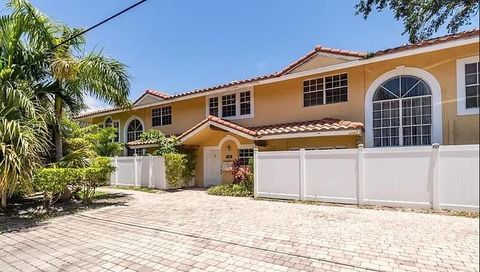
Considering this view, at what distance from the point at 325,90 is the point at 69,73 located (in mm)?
10306

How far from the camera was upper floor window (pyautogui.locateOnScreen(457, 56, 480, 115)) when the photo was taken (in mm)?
1525

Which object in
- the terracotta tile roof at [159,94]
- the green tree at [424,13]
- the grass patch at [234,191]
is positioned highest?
the terracotta tile roof at [159,94]

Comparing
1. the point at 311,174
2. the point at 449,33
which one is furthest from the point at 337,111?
the point at 449,33

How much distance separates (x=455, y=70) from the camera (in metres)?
2.01

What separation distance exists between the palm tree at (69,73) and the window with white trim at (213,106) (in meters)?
6.49

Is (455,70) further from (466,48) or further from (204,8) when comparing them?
(204,8)

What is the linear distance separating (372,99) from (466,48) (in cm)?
1171

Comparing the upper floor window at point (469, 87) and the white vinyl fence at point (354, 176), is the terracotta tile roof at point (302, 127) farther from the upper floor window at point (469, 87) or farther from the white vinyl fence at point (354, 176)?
the upper floor window at point (469, 87)

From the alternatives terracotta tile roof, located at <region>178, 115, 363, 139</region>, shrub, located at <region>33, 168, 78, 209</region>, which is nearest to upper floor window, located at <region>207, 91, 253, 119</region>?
terracotta tile roof, located at <region>178, 115, 363, 139</region>

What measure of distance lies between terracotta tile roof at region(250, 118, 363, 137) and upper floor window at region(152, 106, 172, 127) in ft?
24.5

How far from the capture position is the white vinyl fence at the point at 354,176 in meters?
9.04

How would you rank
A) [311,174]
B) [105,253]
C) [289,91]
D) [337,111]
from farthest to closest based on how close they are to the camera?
1. [289,91]
2. [337,111]
3. [311,174]
4. [105,253]

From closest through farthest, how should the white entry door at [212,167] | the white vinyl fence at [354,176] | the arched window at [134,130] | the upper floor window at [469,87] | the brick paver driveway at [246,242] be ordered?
the upper floor window at [469,87] → the brick paver driveway at [246,242] → the white vinyl fence at [354,176] → the white entry door at [212,167] → the arched window at [134,130]

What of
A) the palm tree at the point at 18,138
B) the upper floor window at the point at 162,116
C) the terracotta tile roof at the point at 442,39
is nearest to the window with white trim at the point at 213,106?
the upper floor window at the point at 162,116
